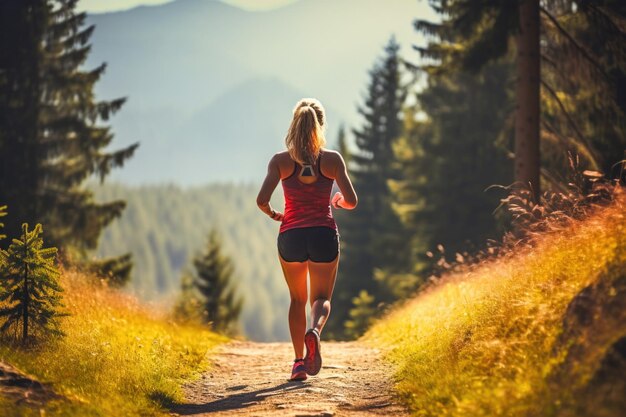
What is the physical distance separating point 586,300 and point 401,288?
2181 centimetres

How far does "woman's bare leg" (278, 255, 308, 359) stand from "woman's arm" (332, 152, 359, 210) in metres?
0.71

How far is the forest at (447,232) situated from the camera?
15.1 feet

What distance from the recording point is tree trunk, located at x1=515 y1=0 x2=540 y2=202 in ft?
37.2

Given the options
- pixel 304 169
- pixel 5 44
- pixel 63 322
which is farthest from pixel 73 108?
pixel 304 169

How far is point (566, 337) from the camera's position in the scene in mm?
4359

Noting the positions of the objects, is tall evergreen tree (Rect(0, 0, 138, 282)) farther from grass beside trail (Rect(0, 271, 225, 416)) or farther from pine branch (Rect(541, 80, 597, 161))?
pine branch (Rect(541, 80, 597, 161))

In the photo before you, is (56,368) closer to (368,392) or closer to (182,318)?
(368,392)

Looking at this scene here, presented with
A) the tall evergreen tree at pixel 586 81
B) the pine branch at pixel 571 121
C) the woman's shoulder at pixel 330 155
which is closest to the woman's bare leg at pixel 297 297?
the woman's shoulder at pixel 330 155

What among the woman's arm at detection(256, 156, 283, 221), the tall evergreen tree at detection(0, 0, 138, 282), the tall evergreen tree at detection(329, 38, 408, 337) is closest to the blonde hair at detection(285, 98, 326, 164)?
the woman's arm at detection(256, 156, 283, 221)

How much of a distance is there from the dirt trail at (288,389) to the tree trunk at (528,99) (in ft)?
15.7

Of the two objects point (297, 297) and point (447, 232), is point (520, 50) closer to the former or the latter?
point (297, 297)

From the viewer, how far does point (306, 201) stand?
602cm

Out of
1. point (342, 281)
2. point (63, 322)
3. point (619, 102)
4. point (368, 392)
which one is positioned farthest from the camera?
point (342, 281)

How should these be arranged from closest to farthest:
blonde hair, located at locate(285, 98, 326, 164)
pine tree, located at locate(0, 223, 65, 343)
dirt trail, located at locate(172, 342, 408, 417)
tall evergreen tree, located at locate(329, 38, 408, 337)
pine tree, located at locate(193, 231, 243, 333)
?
1. dirt trail, located at locate(172, 342, 408, 417)
2. pine tree, located at locate(0, 223, 65, 343)
3. blonde hair, located at locate(285, 98, 326, 164)
4. pine tree, located at locate(193, 231, 243, 333)
5. tall evergreen tree, located at locate(329, 38, 408, 337)
